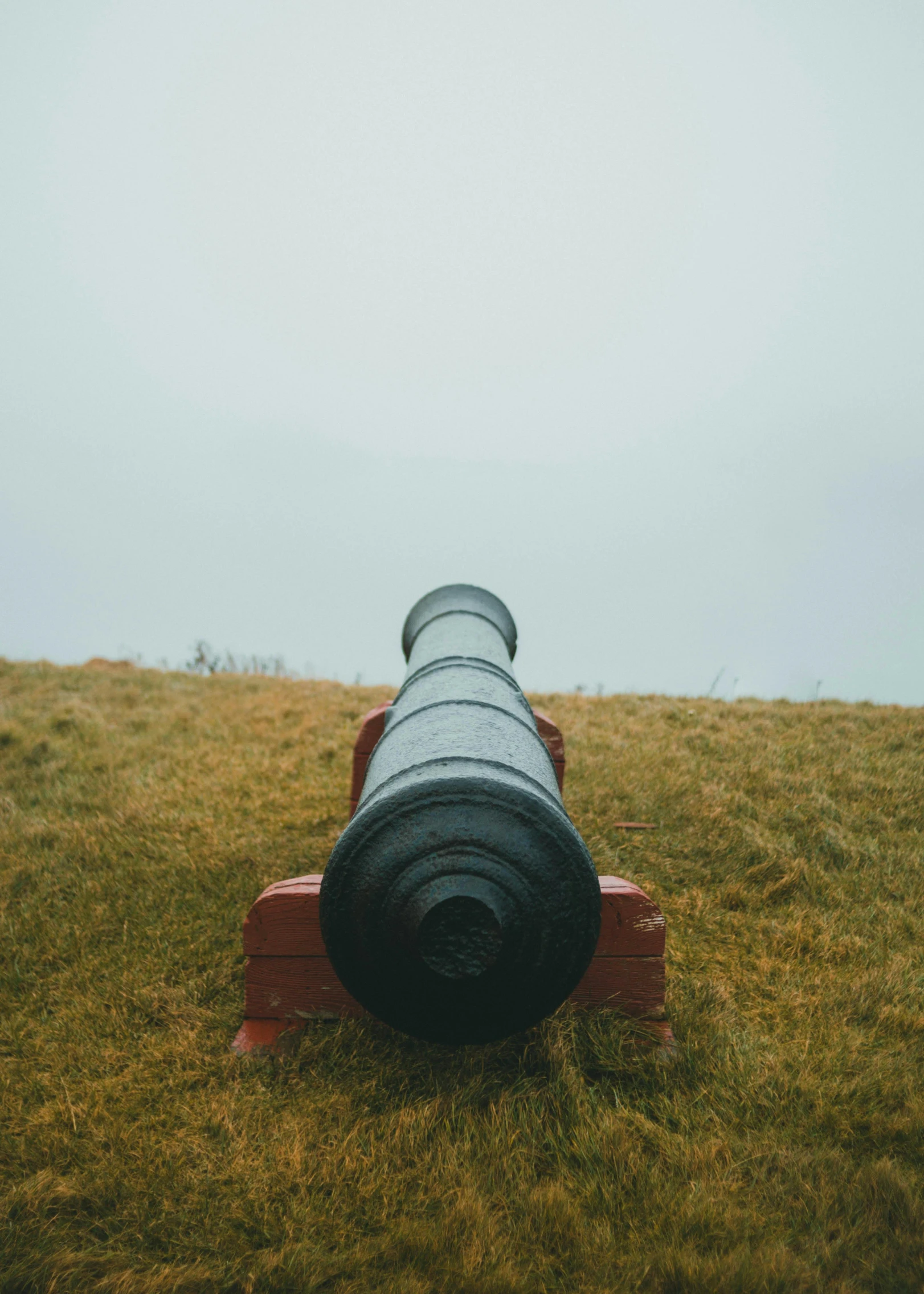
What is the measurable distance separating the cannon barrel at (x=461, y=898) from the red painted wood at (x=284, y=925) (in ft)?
1.70

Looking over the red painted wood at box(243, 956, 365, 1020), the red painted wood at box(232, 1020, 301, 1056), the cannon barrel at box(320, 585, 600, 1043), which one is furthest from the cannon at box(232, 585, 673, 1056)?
the red painted wood at box(232, 1020, 301, 1056)

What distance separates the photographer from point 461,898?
2109mm

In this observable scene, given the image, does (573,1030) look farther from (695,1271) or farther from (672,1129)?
(695,1271)

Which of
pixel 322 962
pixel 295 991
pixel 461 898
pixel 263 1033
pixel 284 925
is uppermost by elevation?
pixel 461 898

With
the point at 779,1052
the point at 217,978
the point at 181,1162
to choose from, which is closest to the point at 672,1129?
the point at 779,1052

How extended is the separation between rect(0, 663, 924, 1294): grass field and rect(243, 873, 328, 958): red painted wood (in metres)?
0.35

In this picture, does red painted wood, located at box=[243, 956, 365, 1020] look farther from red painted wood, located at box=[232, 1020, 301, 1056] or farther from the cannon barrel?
the cannon barrel

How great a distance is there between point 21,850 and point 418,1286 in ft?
12.9

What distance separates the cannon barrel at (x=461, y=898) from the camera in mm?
2152

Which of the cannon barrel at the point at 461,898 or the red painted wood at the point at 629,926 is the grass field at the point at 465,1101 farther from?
the cannon barrel at the point at 461,898

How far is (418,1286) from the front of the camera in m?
2.01

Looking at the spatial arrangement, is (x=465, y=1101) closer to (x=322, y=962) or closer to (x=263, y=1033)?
(x=322, y=962)

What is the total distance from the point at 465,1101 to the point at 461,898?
1033 mm

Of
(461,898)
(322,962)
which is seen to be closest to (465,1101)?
(322,962)
